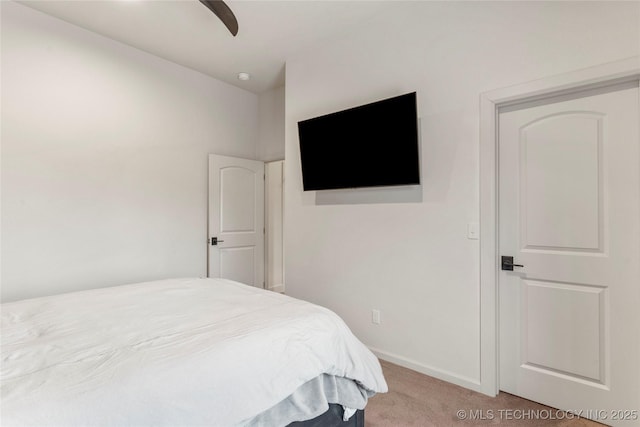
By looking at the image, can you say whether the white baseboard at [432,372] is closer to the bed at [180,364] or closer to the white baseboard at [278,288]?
the bed at [180,364]

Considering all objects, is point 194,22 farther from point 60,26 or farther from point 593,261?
point 593,261

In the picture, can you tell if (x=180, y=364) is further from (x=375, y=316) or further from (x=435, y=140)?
(x=435, y=140)

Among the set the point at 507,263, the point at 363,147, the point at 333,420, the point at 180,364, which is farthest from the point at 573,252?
the point at 180,364

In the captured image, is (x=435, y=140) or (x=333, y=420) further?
(x=435, y=140)

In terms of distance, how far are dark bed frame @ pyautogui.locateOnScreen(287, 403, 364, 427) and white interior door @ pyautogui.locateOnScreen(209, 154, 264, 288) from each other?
8.43 ft

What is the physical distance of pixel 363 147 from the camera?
2570 millimetres

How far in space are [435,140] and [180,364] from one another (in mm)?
2126

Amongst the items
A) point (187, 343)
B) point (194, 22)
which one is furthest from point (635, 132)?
point (194, 22)

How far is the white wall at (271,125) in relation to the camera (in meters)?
4.14

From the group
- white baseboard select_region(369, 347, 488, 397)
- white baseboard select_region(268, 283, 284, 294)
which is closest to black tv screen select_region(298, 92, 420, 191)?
white baseboard select_region(369, 347, 488, 397)

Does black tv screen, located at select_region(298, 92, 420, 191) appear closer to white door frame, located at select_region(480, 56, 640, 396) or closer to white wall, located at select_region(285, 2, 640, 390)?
white wall, located at select_region(285, 2, 640, 390)

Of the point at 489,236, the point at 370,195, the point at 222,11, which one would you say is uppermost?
the point at 222,11

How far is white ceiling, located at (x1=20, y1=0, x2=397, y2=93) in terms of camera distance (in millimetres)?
2527

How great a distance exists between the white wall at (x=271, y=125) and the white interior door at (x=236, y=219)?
0.23 metres
